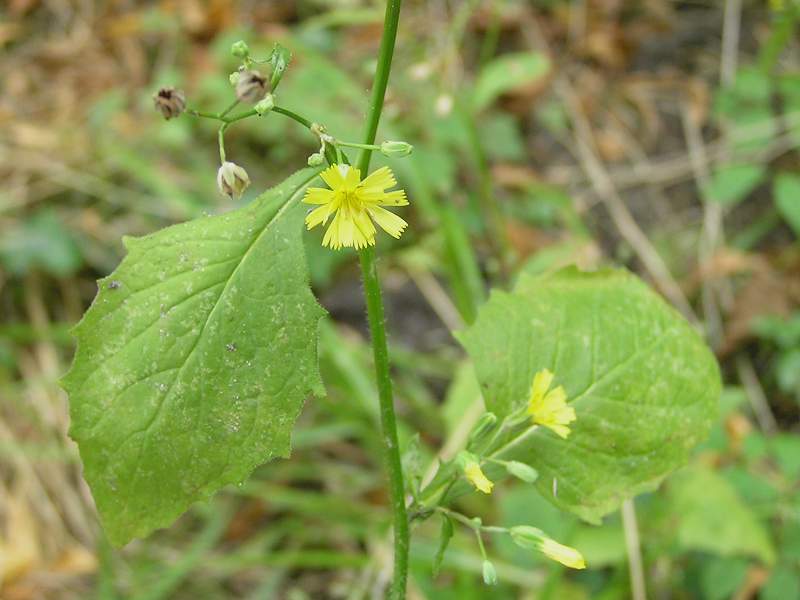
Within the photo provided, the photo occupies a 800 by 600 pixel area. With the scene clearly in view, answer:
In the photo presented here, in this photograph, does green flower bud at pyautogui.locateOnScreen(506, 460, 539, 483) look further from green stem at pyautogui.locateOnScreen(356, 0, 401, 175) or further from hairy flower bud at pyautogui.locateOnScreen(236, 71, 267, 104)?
hairy flower bud at pyautogui.locateOnScreen(236, 71, 267, 104)

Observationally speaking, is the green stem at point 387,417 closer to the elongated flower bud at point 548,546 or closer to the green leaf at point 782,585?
the elongated flower bud at point 548,546

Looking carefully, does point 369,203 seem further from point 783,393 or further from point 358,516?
point 783,393

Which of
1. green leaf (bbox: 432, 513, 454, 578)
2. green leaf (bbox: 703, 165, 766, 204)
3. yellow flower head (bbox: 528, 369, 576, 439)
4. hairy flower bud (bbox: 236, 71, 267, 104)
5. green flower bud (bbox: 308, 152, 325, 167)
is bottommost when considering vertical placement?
green leaf (bbox: 432, 513, 454, 578)

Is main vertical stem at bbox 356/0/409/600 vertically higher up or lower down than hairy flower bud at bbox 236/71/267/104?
lower down

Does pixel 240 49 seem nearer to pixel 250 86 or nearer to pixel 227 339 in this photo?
pixel 250 86

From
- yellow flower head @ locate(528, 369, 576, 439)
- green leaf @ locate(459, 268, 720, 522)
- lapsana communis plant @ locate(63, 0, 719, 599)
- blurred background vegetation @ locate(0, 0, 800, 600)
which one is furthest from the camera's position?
blurred background vegetation @ locate(0, 0, 800, 600)

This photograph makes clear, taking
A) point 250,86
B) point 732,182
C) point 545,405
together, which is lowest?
point 545,405

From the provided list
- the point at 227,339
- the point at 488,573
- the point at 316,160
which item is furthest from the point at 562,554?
the point at 316,160

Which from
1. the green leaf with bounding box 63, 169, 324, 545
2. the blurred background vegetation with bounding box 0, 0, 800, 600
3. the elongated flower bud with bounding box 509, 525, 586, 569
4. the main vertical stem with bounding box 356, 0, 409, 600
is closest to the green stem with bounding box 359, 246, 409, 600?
the main vertical stem with bounding box 356, 0, 409, 600
